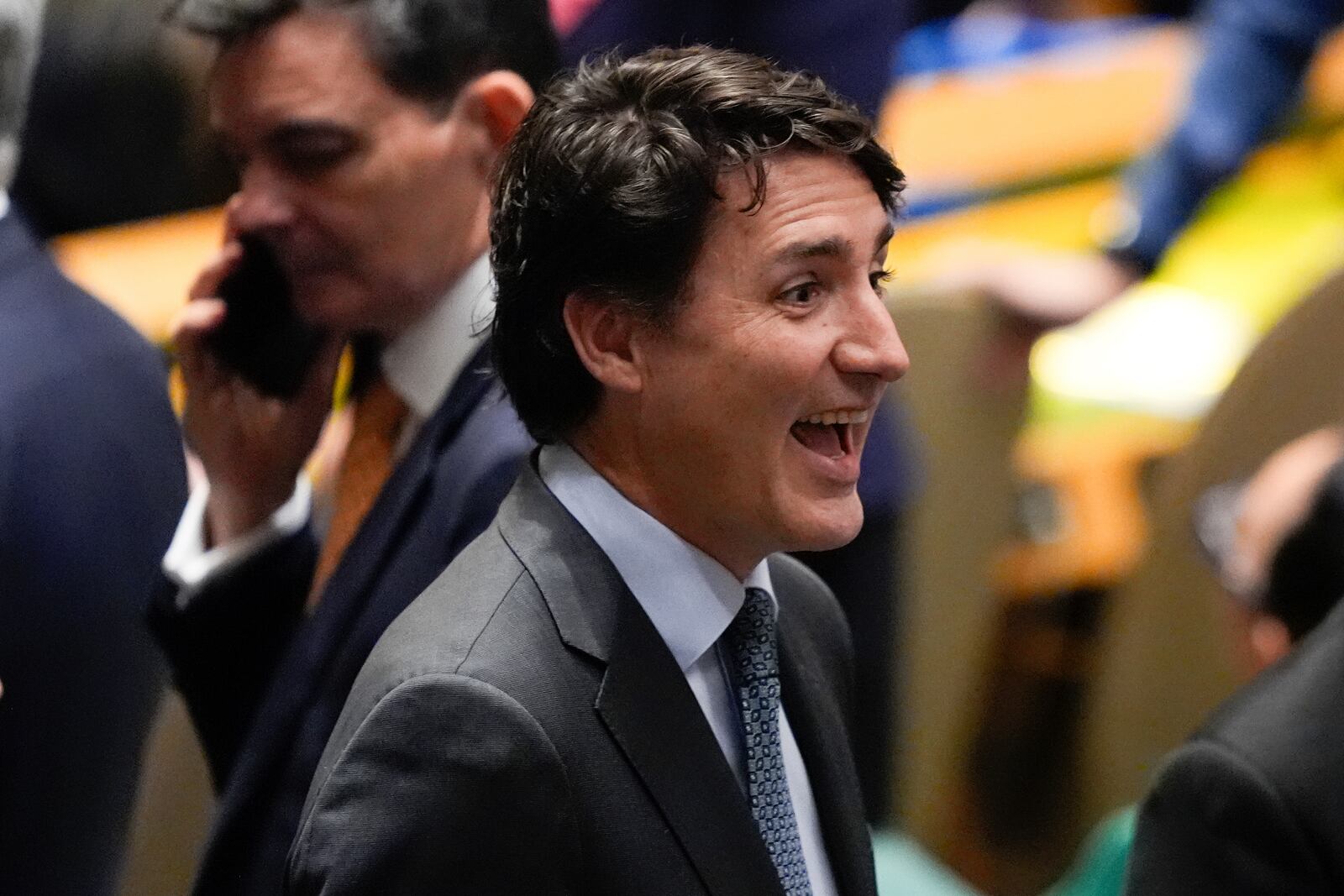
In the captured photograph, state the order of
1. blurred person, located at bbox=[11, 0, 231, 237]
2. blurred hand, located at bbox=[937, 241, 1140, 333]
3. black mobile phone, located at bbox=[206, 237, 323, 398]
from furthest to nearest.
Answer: blurred hand, located at bbox=[937, 241, 1140, 333] → blurred person, located at bbox=[11, 0, 231, 237] → black mobile phone, located at bbox=[206, 237, 323, 398]

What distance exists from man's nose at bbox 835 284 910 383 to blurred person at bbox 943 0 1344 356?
175 centimetres

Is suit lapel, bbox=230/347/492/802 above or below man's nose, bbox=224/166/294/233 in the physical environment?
below

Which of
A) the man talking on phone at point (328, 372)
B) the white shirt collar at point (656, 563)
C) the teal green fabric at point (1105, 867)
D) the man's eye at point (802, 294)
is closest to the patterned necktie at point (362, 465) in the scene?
the man talking on phone at point (328, 372)

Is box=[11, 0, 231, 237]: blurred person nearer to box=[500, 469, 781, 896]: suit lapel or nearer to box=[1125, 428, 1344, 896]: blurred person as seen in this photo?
box=[500, 469, 781, 896]: suit lapel

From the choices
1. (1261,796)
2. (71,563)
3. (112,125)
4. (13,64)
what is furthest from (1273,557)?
(112,125)

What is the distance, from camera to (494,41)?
58.0 inches

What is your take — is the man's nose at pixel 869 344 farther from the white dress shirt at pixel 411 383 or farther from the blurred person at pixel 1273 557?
the blurred person at pixel 1273 557

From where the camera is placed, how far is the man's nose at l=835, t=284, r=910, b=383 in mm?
1146

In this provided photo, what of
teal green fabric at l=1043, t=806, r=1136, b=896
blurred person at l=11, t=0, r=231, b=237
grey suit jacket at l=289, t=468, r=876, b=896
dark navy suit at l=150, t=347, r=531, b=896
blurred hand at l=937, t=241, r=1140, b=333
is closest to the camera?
grey suit jacket at l=289, t=468, r=876, b=896

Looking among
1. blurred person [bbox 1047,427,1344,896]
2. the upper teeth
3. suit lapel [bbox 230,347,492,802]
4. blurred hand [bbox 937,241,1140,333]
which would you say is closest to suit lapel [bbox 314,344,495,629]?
suit lapel [bbox 230,347,492,802]

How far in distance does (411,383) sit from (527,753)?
502 mm

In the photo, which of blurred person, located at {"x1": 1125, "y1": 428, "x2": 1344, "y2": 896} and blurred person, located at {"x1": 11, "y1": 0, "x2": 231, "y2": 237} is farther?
blurred person, located at {"x1": 11, "y1": 0, "x2": 231, "y2": 237}

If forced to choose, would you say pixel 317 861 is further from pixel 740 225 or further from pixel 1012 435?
pixel 1012 435

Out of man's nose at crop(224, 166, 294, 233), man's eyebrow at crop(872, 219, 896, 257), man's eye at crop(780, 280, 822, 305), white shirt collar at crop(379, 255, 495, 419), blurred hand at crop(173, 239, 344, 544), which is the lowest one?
blurred hand at crop(173, 239, 344, 544)
